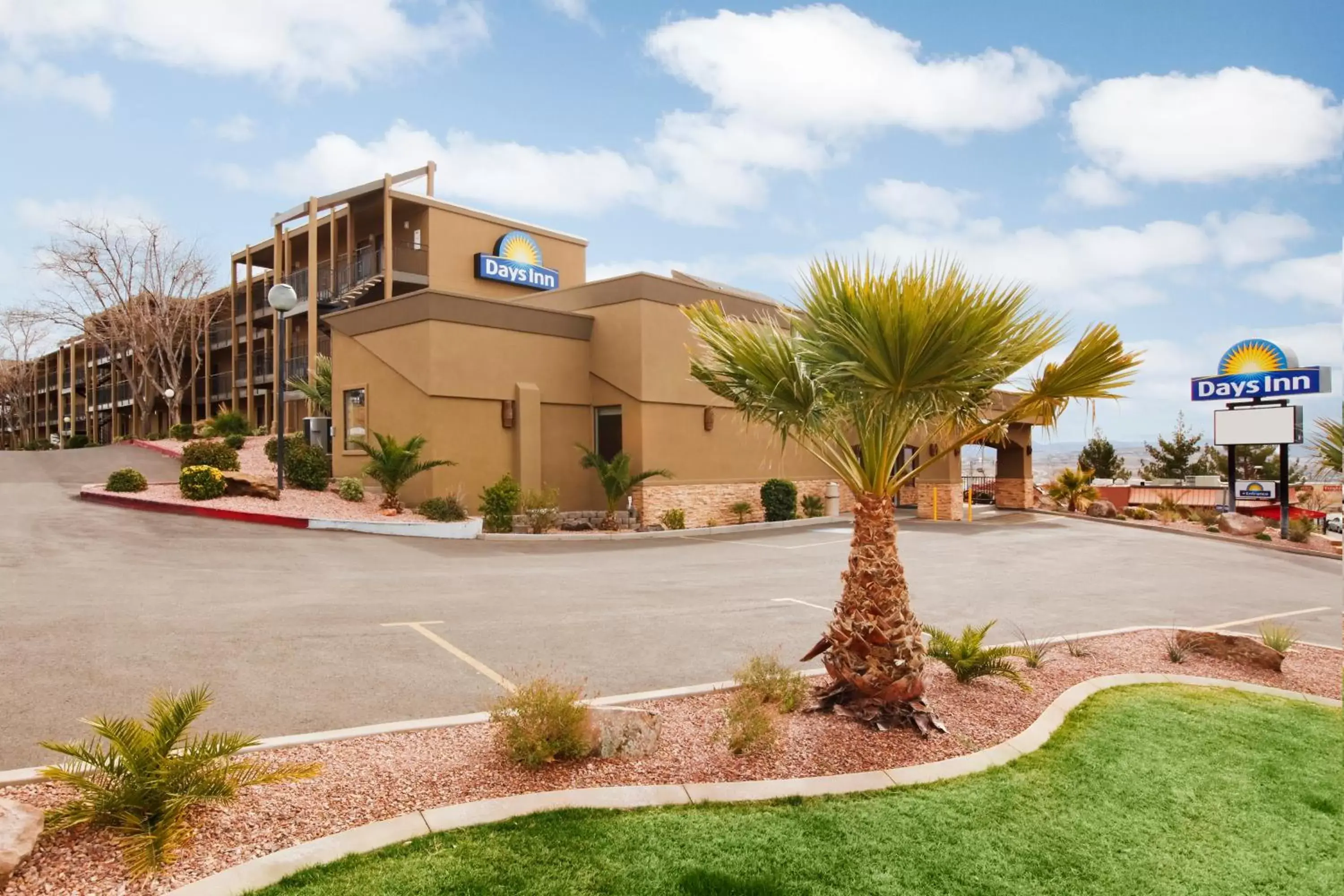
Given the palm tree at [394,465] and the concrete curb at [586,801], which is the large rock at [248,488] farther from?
the concrete curb at [586,801]

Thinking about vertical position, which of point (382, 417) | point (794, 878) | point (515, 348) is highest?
point (515, 348)

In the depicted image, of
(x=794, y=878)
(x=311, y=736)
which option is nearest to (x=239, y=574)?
(x=311, y=736)

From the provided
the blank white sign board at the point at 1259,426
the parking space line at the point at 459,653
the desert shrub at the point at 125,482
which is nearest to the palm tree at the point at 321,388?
the desert shrub at the point at 125,482

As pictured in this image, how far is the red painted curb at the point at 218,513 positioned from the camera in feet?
Result: 52.0

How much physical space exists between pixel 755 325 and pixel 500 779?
151 inches

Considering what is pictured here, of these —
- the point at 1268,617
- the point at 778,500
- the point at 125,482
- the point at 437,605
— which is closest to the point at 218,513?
the point at 125,482

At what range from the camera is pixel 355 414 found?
2067cm

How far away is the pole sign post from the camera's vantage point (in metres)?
23.8

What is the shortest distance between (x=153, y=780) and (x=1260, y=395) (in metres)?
30.4

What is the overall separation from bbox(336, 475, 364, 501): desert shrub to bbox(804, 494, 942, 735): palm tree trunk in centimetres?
1535

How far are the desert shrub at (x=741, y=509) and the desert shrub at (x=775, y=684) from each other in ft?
51.9

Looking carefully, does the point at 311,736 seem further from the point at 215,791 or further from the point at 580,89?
the point at 580,89

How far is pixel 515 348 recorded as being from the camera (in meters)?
19.7

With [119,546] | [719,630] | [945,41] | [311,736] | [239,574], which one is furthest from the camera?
[119,546]
